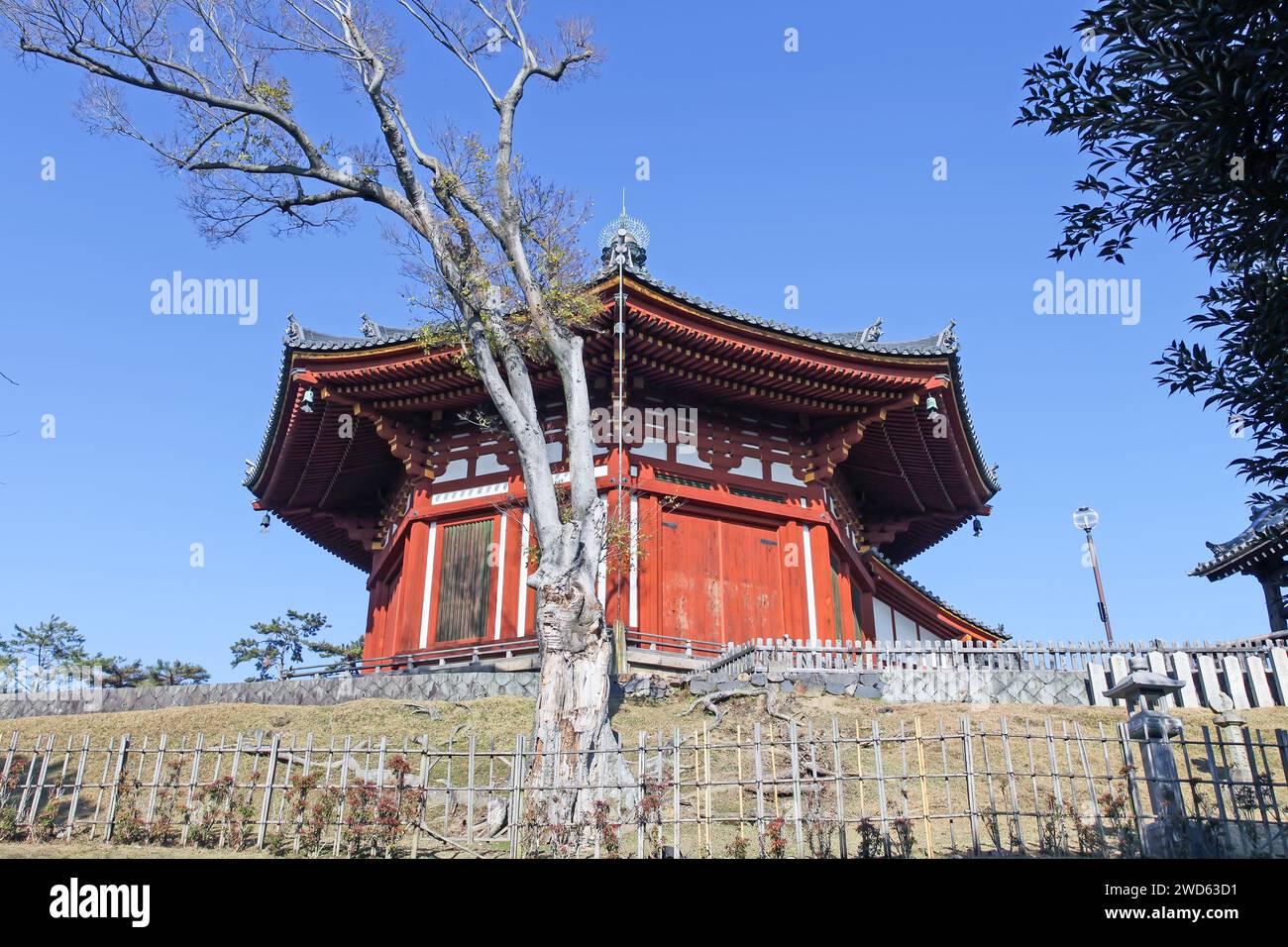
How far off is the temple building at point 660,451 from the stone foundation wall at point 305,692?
180 cm

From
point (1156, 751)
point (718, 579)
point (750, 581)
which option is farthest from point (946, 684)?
point (1156, 751)

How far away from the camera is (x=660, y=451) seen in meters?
20.0

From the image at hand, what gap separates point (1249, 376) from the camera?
731 cm

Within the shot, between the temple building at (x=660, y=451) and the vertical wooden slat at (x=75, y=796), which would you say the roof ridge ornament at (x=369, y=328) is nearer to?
the temple building at (x=660, y=451)

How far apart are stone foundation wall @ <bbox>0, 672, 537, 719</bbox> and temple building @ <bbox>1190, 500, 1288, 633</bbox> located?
59.8ft

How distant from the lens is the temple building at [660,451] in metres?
18.6

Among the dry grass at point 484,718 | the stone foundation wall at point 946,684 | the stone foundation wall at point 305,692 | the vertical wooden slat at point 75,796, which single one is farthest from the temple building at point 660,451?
the vertical wooden slat at point 75,796

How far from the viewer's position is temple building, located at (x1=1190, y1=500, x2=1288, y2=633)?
2319 cm

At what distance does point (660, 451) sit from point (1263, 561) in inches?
628

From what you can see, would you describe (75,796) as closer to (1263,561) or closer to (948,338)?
(948,338)
